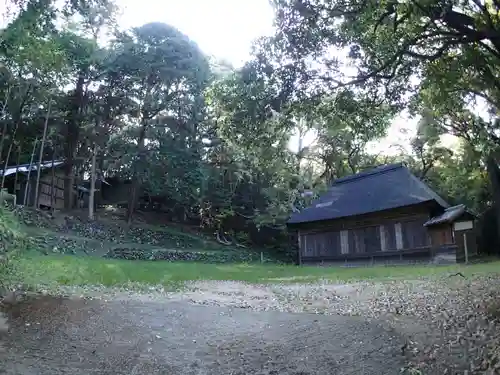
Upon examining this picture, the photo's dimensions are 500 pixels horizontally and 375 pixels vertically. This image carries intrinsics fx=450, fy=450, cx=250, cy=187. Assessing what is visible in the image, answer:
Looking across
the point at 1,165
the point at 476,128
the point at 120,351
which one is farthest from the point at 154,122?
the point at 120,351

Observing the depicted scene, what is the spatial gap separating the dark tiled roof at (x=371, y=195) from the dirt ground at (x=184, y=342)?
1675 centimetres

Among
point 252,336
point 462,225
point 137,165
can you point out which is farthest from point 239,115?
point 137,165

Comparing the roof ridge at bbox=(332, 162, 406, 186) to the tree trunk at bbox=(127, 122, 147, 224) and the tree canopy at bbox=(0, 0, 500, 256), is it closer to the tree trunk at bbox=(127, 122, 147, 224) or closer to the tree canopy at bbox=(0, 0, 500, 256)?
the tree canopy at bbox=(0, 0, 500, 256)

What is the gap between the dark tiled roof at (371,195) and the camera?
74.9 feet

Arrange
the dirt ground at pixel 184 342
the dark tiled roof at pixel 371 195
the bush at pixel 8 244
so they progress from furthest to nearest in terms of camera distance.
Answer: the dark tiled roof at pixel 371 195 → the bush at pixel 8 244 → the dirt ground at pixel 184 342

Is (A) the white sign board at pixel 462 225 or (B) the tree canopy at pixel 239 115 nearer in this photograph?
(B) the tree canopy at pixel 239 115

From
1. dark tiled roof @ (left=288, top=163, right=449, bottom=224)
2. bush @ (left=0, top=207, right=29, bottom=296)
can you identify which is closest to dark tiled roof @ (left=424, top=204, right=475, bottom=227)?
dark tiled roof @ (left=288, top=163, right=449, bottom=224)

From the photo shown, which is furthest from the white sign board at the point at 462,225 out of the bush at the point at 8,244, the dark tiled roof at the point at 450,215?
the bush at the point at 8,244

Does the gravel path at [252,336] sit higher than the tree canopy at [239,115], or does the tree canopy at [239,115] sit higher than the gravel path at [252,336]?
the tree canopy at [239,115]

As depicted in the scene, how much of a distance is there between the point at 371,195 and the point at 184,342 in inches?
802

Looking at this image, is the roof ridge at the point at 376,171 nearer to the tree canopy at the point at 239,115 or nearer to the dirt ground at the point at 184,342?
the tree canopy at the point at 239,115

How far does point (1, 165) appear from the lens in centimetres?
2948

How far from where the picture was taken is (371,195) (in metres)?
25.0

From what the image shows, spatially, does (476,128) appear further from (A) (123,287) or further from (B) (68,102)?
(B) (68,102)
